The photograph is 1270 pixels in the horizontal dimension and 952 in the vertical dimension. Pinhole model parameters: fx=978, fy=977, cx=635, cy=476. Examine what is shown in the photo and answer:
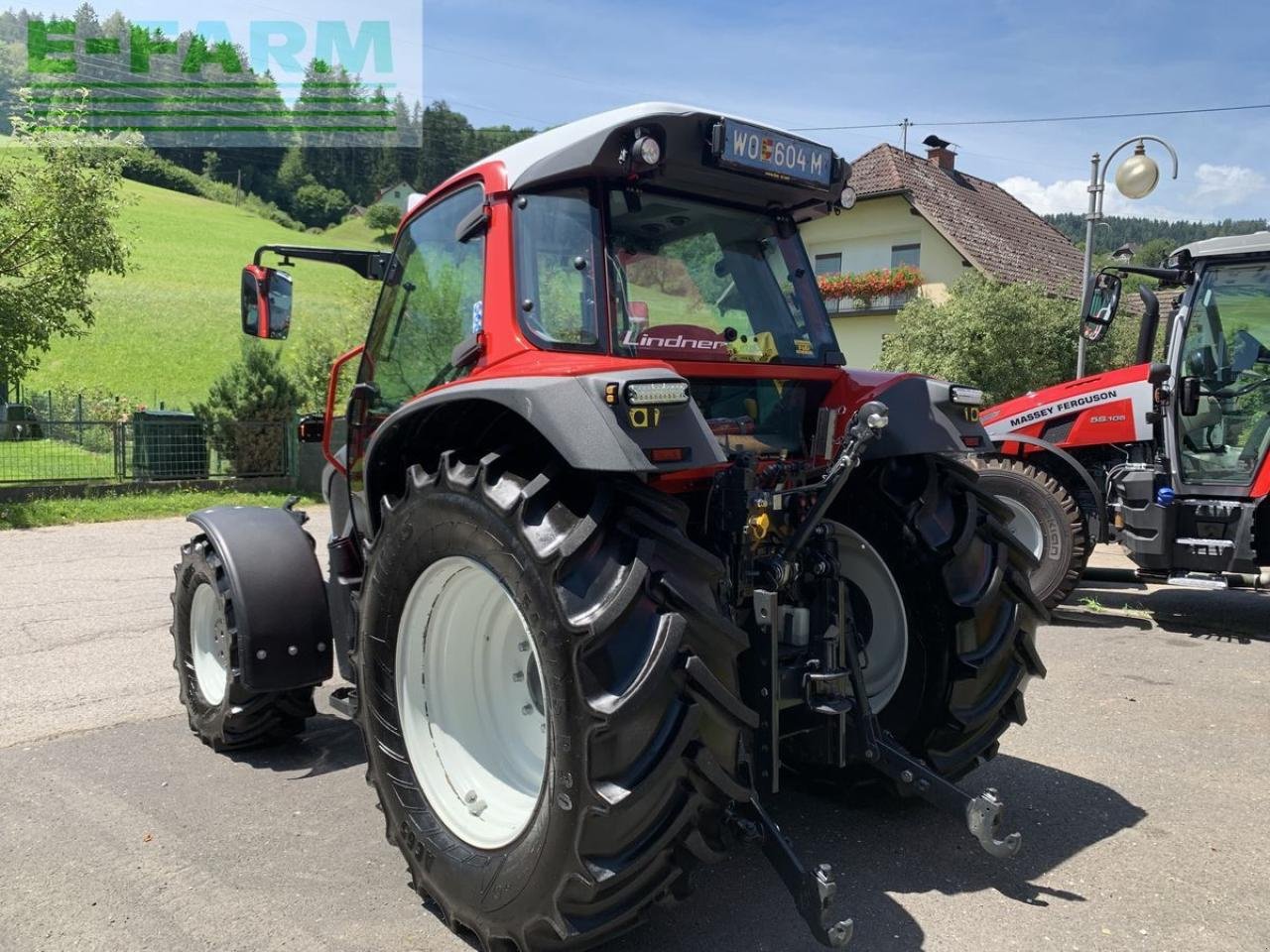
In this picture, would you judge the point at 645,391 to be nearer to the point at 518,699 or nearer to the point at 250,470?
the point at 518,699

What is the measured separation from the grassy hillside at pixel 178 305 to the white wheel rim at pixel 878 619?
1589cm

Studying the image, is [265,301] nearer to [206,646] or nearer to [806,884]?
[206,646]

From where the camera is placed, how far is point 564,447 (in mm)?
2438

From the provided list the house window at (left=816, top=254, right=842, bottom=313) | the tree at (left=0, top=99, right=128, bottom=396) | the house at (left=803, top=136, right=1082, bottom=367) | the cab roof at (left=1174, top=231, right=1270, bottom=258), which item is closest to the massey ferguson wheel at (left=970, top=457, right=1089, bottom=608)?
the cab roof at (left=1174, top=231, right=1270, bottom=258)

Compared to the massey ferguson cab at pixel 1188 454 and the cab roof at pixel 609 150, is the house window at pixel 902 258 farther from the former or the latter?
the cab roof at pixel 609 150

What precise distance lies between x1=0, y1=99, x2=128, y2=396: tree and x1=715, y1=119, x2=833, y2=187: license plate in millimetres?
13022

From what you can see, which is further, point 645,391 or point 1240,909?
point 1240,909

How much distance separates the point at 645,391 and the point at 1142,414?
21.7 ft

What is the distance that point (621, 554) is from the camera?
2.46 metres

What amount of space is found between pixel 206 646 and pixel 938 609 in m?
3.28

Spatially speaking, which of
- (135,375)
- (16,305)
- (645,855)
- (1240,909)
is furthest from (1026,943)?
(135,375)

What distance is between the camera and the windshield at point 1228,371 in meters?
7.14

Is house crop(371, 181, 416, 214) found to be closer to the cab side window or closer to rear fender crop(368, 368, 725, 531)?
the cab side window

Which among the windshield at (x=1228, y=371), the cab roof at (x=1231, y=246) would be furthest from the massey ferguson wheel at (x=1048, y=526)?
the cab roof at (x=1231, y=246)
